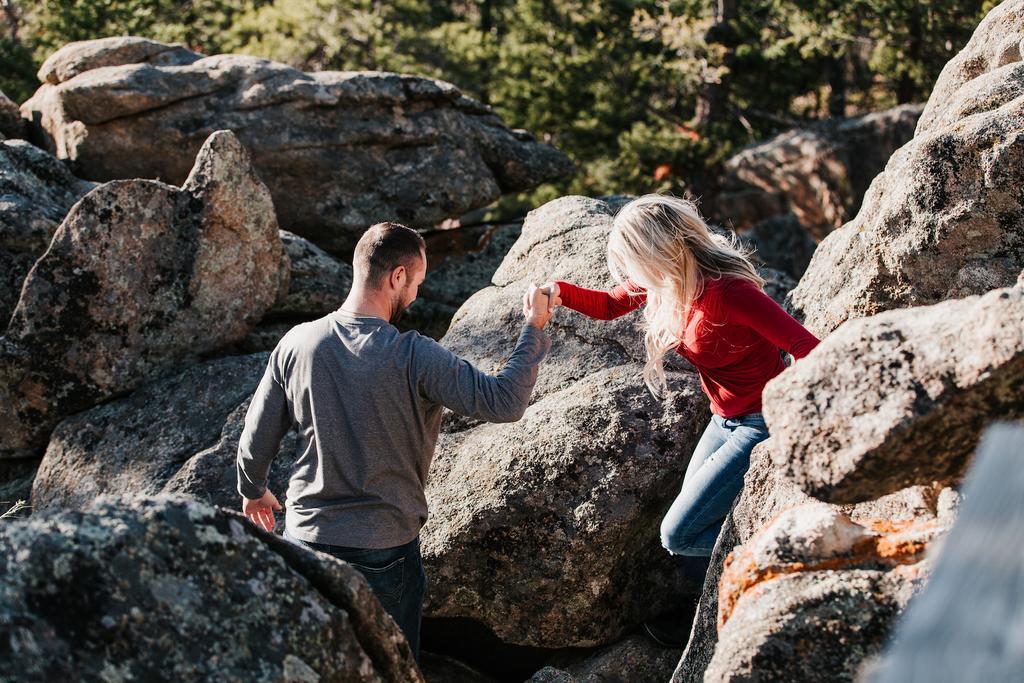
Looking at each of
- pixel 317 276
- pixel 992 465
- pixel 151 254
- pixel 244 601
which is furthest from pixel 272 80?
pixel 992 465

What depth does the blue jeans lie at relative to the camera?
16.7ft

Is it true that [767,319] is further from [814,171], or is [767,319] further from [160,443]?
[814,171]

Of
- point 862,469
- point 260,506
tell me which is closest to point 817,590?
point 862,469

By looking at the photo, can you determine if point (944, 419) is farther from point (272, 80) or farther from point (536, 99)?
point (536, 99)

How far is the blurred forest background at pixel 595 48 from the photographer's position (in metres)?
18.1

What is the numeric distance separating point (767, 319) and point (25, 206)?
6.47m

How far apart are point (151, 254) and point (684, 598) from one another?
15.2ft

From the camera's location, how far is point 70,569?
3012 mm

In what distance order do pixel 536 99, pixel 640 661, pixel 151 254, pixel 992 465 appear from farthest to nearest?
1. pixel 536 99
2. pixel 151 254
3. pixel 640 661
4. pixel 992 465

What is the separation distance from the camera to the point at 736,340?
16.6ft

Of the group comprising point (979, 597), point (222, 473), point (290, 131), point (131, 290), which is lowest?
point (222, 473)

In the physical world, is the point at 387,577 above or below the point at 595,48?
below

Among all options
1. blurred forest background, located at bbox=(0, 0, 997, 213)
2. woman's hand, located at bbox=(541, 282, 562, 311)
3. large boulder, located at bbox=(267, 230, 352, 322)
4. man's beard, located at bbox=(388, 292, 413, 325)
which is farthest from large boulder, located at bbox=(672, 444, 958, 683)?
blurred forest background, located at bbox=(0, 0, 997, 213)

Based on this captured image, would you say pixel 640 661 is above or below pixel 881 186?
below
